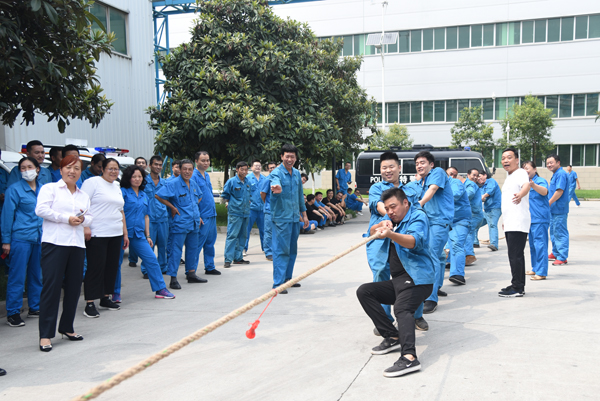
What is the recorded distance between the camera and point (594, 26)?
3231 centimetres

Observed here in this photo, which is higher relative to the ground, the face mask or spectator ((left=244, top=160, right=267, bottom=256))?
the face mask

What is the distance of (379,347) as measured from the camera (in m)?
4.49

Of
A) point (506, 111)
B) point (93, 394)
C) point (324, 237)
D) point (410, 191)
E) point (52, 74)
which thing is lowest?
point (324, 237)

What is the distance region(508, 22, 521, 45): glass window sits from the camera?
33.6 metres

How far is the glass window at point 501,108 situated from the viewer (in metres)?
Result: 34.3

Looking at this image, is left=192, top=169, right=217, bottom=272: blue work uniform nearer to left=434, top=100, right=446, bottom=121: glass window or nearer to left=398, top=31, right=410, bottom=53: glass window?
left=434, top=100, right=446, bottom=121: glass window

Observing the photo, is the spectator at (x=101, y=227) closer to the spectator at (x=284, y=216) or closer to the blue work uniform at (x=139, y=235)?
the blue work uniform at (x=139, y=235)

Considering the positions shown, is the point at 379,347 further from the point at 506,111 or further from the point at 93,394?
the point at 506,111

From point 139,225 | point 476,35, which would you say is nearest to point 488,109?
point 476,35

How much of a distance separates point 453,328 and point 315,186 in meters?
36.2

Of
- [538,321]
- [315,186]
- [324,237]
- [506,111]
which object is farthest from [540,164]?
[538,321]

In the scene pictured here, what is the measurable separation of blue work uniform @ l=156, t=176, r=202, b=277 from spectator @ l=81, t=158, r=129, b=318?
1.55 meters

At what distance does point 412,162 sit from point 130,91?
13848mm

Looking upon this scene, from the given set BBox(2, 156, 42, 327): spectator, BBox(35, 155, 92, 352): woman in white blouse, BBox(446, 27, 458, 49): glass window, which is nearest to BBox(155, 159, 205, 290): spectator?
BBox(2, 156, 42, 327): spectator
